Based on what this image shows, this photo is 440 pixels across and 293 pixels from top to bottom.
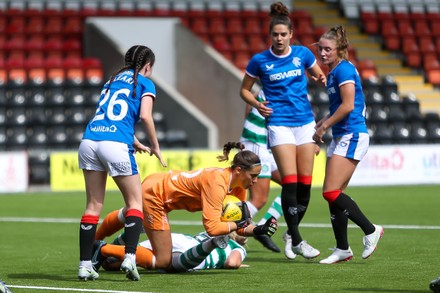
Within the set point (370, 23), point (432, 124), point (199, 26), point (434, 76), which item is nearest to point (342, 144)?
→ point (432, 124)

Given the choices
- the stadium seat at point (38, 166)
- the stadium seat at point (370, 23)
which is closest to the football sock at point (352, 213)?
the stadium seat at point (38, 166)

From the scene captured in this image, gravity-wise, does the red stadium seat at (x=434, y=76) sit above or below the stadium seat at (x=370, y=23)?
below

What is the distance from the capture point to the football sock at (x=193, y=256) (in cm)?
835

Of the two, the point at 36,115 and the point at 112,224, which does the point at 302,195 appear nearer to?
the point at 112,224

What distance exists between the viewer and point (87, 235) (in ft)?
26.9

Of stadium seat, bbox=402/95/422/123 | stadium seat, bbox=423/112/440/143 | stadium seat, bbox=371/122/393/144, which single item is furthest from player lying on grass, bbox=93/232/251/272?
stadium seat, bbox=402/95/422/123

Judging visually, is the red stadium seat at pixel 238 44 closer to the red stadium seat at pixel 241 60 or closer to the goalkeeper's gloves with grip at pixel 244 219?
the red stadium seat at pixel 241 60

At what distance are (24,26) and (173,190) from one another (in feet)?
67.5

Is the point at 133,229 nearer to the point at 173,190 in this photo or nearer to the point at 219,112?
the point at 173,190

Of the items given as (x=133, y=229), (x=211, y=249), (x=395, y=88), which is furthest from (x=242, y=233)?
(x=395, y=88)

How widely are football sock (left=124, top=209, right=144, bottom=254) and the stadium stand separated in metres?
14.8

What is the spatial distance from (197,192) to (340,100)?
1643 mm

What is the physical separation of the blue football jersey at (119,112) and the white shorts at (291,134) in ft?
5.83

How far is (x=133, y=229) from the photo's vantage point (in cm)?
809
